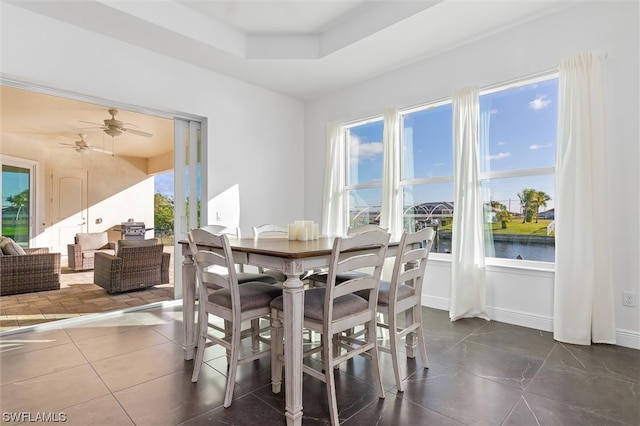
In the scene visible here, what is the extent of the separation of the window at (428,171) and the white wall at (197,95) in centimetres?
179

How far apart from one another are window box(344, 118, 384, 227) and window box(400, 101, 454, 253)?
1.38 ft

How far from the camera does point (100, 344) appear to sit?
2.68 meters

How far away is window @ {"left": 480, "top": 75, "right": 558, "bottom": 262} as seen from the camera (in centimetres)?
309

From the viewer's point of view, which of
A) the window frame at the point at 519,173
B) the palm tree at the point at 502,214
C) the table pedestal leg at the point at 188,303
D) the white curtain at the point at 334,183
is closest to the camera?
the table pedestal leg at the point at 188,303

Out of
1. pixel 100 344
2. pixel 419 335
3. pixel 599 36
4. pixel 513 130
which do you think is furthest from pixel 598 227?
pixel 100 344

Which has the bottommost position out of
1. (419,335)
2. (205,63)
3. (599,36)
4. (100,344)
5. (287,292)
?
(100,344)

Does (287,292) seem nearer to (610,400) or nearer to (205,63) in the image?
(610,400)

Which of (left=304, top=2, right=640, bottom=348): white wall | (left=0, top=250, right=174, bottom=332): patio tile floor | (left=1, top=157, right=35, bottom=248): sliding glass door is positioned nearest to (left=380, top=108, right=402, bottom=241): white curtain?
(left=304, top=2, right=640, bottom=348): white wall

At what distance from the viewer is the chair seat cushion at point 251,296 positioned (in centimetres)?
192

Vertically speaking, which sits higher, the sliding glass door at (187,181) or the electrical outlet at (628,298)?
the sliding glass door at (187,181)

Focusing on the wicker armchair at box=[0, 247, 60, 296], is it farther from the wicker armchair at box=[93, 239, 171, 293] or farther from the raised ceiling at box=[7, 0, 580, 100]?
the raised ceiling at box=[7, 0, 580, 100]

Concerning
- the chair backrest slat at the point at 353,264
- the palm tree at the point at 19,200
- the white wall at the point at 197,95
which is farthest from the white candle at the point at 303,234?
the palm tree at the point at 19,200

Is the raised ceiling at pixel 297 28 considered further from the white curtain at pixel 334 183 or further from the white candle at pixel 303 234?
the white candle at pixel 303 234

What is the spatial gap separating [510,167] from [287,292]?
2767 millimetres
